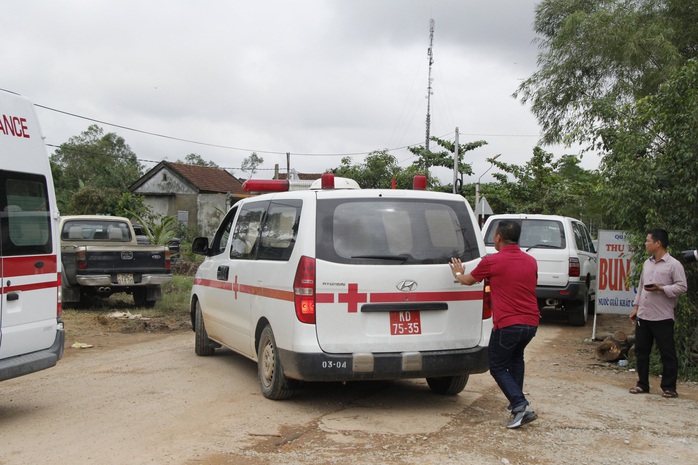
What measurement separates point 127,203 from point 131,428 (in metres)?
29.7

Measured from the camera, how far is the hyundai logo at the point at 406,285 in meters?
6.18

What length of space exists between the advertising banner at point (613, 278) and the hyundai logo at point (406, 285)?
5.72 metres

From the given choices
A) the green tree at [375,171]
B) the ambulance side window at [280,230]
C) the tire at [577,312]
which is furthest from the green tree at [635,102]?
the green tree at [375,171]

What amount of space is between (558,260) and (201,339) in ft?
22.1

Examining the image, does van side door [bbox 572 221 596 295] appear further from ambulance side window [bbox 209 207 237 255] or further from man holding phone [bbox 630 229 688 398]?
ambulance side window [bbox 209 207 237 255]

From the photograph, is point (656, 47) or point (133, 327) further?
point (656, 47)

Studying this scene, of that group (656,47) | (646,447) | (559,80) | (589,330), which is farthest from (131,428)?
(559,80)

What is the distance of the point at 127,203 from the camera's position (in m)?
34.1

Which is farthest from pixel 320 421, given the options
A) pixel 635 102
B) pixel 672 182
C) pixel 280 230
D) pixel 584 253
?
pixel 584 253

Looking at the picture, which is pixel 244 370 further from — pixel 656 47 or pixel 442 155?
pixel 442 155

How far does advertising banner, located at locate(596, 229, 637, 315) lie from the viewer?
10914 mm

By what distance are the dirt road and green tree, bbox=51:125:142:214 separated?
1578 inches

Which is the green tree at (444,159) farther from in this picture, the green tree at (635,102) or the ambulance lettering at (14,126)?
the ambulance lettering at (14,126)

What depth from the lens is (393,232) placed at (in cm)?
638
